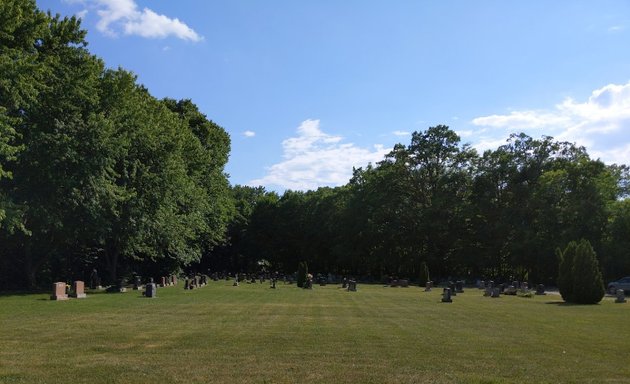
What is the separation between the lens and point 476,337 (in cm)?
1344

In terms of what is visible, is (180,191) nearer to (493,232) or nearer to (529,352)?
(529,352)

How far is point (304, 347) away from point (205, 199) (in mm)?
37923

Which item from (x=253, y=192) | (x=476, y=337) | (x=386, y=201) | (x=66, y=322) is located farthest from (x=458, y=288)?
(x=253, y=192)

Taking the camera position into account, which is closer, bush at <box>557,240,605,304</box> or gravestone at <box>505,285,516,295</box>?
bush at <box>557,240,605,304</box>

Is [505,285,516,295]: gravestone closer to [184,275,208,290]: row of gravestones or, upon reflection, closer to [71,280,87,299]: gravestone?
[184,275,208,290]: row of gravestones

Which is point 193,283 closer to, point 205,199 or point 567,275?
point 205,199

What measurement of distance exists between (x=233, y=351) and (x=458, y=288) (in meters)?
32.4

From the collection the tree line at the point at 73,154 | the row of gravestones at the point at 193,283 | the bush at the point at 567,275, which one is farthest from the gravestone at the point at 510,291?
the tree line at the point at 73,154

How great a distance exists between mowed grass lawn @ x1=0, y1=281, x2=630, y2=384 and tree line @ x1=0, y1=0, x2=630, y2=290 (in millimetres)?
10424

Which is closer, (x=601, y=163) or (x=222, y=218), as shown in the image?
(x=601, y=163)

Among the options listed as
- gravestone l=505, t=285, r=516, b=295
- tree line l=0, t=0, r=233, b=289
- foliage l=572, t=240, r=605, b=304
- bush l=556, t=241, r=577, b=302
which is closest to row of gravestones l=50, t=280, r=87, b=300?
tree line l=0, t=0, r=233, b=289

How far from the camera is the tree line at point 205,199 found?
26.7m

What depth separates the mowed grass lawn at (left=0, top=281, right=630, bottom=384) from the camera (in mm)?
8680

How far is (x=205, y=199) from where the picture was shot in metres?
48.1
